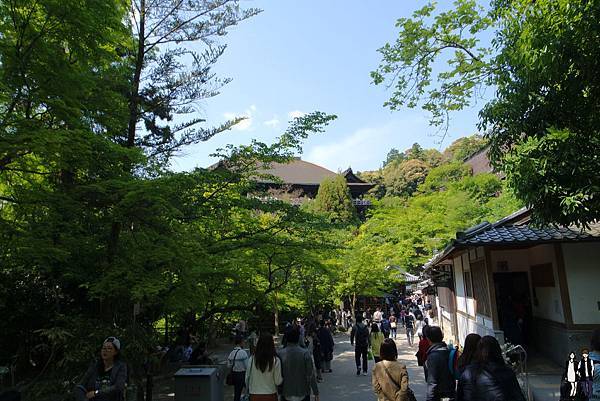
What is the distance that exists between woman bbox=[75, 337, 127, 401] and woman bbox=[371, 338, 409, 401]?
2.69m

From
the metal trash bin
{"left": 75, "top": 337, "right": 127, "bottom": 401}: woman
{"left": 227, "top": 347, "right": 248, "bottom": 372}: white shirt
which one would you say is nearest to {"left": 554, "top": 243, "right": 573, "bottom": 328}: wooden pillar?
{"left": 227, "top": 347, "right": 248, "bottom": 372}: white shirt

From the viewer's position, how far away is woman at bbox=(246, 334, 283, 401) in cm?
473

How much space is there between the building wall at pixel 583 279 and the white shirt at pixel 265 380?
6970 mm

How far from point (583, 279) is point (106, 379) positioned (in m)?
8.99

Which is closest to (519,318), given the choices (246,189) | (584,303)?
(584,303)

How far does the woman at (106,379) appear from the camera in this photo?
4.11m

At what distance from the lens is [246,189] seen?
9477 millimetres

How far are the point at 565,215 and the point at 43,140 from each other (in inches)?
287

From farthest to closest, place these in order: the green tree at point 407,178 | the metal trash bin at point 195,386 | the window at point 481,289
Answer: the green tree at point 407,178 < the window at point 481,289 < the metal trash bin at point 195,386

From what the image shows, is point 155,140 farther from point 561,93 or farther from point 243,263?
point 561,93

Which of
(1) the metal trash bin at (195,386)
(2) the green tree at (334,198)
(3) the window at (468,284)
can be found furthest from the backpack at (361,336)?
(2) the green tree at (334,198)

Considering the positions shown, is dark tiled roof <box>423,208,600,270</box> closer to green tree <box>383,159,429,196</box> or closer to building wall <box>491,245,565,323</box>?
building wall <box>491,245,565,323</box>

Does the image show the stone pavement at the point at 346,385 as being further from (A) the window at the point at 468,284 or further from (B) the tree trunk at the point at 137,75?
(B) the tree trunk at the point at 137,75

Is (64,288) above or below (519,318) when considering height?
above
